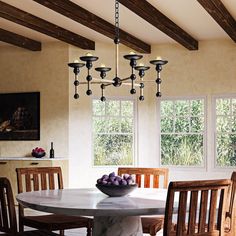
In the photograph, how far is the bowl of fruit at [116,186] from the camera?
369 cm

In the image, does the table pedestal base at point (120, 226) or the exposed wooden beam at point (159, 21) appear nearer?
the table pedestal base at point (120, 226)

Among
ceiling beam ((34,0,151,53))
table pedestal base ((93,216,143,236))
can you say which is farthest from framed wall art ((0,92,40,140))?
table pedestal base ((93,216,143,236))

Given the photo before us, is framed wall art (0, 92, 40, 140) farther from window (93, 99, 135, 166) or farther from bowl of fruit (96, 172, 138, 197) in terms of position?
bowl of fruit (96, 172, 138, 197)

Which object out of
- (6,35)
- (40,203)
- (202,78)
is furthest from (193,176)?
(40,203)

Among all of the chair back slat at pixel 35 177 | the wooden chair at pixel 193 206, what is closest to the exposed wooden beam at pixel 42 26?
the chair back slat at pixel 35 177

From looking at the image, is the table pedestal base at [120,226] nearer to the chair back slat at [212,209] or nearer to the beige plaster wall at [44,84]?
the chair back slat at [212,209]

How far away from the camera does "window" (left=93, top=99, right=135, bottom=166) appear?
313 inches

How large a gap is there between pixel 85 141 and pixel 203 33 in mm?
2502

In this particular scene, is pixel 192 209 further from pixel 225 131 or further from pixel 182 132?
pixel 182 132

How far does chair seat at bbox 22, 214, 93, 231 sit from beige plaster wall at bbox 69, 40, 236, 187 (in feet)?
11.4

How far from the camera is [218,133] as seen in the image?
7648 millimetres

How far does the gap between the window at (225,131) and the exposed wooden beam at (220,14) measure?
1.31 m

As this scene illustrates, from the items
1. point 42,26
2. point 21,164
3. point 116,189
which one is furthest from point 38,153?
point 116,189

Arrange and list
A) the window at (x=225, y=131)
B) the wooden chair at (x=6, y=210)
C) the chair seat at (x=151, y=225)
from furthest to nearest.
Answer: the window at (x=225, y=131), the chair seat at (x=151, y=225), the wooden chair at (x=6, y=210)
